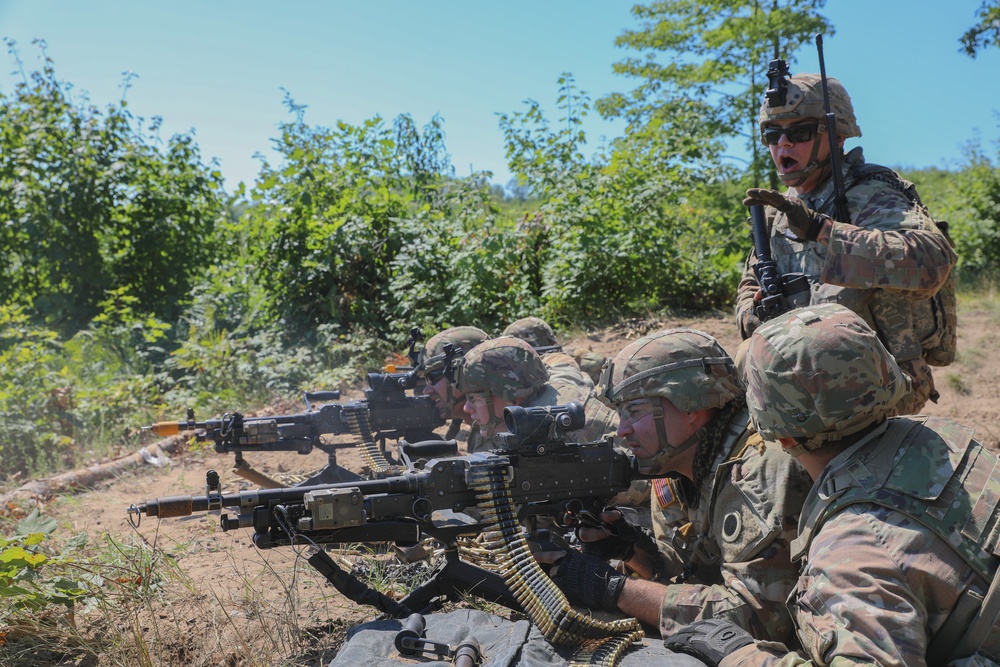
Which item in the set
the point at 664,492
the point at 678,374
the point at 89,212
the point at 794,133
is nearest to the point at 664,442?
the point at 678,374

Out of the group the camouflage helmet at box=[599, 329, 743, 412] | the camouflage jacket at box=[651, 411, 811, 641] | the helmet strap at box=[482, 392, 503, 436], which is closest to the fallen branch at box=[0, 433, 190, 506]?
the helmet strap at box=[482, 392, 503, 436]

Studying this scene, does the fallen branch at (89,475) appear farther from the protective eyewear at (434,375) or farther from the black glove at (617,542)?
the black glove at (617,542)

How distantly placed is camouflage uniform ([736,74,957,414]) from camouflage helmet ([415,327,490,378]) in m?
2.50

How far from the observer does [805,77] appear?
4.46 metres

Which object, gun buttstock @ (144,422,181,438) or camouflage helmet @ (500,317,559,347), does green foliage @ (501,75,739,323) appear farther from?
gun buttstock @ (144,422,181,438)

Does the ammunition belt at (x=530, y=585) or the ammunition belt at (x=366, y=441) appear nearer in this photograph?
the ammunition belt at (x=530, y=585)

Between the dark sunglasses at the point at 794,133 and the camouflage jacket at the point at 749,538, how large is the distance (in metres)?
1.70

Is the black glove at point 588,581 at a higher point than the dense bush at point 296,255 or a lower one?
lower

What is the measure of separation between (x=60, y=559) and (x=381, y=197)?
8.51 metres

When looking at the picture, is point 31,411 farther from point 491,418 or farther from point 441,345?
point 491,418

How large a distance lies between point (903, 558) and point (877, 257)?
205 centimetres

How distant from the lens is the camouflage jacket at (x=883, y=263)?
3865 mm

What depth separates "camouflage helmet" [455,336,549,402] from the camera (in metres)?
5.29

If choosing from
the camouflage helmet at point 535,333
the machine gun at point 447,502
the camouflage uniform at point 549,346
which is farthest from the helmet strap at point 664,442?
the camouflage helmet at point 535,333
